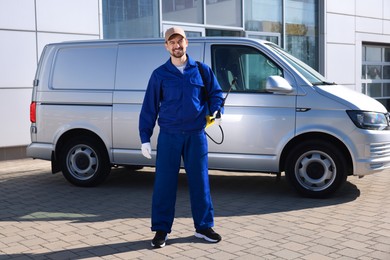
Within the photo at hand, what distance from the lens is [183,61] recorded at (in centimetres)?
495

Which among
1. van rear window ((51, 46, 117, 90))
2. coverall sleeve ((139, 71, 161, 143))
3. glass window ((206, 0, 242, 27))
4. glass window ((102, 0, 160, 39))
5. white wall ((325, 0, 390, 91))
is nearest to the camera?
coverall sleeve ((139, 71, 161, 143))

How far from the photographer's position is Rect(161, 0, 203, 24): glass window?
12.3 m

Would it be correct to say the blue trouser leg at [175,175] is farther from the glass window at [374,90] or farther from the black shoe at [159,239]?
the glass window at [374,90]

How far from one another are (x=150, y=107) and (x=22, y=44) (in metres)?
6.17

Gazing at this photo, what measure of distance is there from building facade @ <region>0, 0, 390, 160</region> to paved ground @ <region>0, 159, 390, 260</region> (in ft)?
9.28

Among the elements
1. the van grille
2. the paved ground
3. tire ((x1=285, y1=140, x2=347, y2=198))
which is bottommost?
the paved ground

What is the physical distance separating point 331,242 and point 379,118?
89.4 inches

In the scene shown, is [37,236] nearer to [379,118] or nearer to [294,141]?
[294,141]

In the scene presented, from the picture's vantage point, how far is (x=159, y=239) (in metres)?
4.87

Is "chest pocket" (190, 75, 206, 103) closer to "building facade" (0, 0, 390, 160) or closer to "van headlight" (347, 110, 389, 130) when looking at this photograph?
"van headlight" (347, 110, 389, 130)

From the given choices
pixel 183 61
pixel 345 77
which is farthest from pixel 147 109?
pixel 345 77

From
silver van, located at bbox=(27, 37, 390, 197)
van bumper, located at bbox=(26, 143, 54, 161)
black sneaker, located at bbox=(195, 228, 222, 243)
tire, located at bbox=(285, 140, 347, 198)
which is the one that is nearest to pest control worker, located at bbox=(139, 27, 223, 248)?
black sneaker, located at bbox=(195, 228, 222, 243)

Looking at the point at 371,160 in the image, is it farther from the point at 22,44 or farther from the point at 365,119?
the point at 22,44

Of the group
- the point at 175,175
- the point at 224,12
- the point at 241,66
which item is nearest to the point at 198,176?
the point at 175,175
